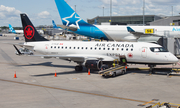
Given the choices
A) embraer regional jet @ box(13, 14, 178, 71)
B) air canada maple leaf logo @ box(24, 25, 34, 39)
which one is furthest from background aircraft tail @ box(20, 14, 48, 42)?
embraer regional jet @ box(13, 14, 178, 71)

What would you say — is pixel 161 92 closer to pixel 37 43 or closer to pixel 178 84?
pixel 178 84

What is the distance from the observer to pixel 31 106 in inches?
605

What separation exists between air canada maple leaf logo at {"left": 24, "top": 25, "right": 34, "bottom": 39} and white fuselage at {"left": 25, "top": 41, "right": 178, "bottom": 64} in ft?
6.12

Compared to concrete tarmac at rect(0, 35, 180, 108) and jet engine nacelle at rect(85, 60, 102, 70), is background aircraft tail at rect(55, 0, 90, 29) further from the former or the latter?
concrete tarmac at rect(0, 35, 180, 108)

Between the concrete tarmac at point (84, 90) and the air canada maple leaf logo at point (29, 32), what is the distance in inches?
358

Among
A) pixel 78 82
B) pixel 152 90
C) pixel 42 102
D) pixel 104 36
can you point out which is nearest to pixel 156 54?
pixel 152 90

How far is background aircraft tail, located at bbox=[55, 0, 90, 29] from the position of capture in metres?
47.3

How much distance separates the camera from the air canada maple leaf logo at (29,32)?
115 ft

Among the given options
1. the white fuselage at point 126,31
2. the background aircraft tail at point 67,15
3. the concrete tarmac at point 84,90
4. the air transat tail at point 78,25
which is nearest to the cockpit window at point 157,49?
the concrete tarmac at point 84,90

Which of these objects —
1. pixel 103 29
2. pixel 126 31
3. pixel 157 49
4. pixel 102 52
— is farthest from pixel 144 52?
pixel 103 29

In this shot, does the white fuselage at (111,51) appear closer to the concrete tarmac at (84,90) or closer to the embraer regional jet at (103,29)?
the concrete tarmac at (84,90)

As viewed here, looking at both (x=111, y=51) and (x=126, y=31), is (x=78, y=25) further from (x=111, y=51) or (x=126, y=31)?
(x=111, y=51)

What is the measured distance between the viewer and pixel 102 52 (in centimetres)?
2991

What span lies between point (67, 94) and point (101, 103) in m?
3.85
